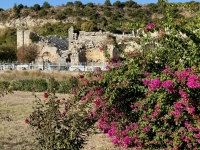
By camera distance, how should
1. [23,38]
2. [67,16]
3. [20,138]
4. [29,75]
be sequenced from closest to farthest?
1. [20,138]
2. [29,75]
3. [23,38]
4. [67,16]

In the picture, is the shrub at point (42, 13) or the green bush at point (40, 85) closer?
the green bush at point (40, 85)

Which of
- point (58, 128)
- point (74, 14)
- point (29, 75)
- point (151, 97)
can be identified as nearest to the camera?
Result: point (58, 128)

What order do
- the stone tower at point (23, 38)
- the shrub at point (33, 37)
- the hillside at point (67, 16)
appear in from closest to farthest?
the shrub at point (33, 37) < the stone tower at point (23, 38) < the hillside at point (67, 16)

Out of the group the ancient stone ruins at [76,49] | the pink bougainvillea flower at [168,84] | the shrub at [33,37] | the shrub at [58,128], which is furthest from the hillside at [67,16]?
the shrub at [58,128]

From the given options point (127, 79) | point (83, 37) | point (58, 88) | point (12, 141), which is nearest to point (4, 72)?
point (58, 88)

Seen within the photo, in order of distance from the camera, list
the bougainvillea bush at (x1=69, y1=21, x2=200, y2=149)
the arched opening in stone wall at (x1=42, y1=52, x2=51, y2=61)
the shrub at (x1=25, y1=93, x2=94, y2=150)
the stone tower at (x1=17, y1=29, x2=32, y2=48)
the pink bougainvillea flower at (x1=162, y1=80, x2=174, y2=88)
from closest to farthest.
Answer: the shrub at (x1=25, y1=93, x2=94, y2=150), the pink bougainvillea flower at (x1=162, y1=80, x2=174, y2=88), the bougainvillea bush at (x1=69, y1=21, x2=200, y2=149), the arched opening in stone wall at (x1=42, y1=52, x2=51, y2=61), the stone tower at (x1=17, y1=29, x2=32, y2=48)

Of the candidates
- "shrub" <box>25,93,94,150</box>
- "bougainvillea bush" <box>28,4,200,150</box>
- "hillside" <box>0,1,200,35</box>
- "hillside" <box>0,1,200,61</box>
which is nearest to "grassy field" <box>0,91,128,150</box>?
"bougainvillea bush" <box>28,4,200,150</box>

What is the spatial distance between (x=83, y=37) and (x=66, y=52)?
3548 mm

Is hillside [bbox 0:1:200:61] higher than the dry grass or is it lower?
higher

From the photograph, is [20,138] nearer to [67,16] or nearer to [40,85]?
[40,85]

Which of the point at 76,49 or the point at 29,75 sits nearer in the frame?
the point at 29,75

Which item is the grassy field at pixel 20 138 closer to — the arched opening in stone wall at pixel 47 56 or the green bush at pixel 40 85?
the green bush at pixel 40 85

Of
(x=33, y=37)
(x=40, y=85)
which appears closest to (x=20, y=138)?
(x=40, y=85)

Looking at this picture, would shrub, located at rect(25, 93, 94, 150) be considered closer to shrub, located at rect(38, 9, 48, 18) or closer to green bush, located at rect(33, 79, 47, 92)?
green bush, located at rect(33, 79, 47, 92)
